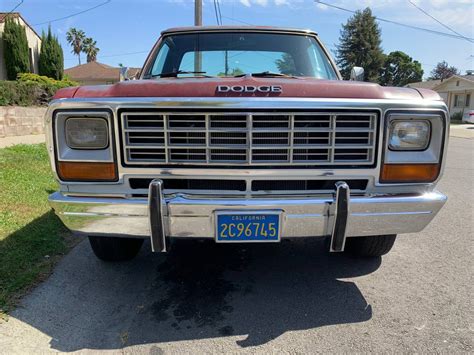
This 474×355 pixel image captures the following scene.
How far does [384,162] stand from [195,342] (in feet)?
5.16

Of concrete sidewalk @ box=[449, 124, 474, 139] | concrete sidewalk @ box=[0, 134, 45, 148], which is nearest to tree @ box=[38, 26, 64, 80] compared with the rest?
concrete sidewalk @ box=[0, 134, 45, 148]

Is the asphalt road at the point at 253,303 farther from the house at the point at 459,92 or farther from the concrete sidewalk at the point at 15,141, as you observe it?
the house at the point at 459,92

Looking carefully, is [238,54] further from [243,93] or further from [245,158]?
[245,158]

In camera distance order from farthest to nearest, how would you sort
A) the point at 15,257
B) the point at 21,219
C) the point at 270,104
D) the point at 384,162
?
the point at 21,219 → the point at 15,257 → the point at 384,162 → the point at 270,104

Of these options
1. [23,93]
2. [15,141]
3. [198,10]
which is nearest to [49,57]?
[23,93]

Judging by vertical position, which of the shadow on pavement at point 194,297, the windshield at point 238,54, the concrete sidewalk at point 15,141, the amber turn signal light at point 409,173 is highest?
the windshield at point 238,54

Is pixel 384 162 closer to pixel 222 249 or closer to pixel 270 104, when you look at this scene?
pixel 270 104

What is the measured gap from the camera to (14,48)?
78.4 feet

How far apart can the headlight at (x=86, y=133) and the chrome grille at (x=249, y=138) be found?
0.47 ft

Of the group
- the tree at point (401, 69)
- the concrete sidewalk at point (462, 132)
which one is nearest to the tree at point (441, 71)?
the tree at point (401, 69)

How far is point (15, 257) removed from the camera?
334cm

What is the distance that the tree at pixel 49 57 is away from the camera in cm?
2719

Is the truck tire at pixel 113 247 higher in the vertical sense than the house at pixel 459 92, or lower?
lower

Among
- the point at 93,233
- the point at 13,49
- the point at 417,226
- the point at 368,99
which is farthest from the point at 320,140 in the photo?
the point at 13,49
